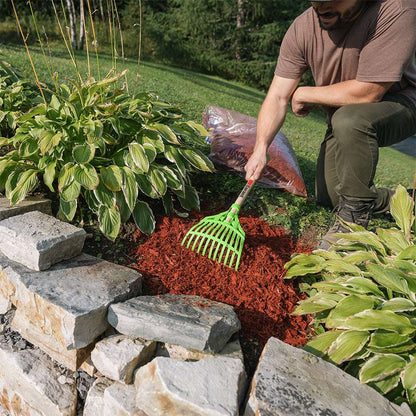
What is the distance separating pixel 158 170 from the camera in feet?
Result: 8.21

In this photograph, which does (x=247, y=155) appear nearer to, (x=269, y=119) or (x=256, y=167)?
(x=269, y=119)

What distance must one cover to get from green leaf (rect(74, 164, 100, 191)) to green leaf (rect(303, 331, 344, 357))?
135 centimetres

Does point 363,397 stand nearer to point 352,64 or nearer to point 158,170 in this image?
point 158,170

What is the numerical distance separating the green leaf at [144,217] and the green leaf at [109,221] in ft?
0.46

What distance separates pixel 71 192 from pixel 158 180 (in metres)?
0.49

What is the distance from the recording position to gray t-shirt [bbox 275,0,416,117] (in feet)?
7.47

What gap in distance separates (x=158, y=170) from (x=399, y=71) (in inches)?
56.7

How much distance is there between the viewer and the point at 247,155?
3.33m

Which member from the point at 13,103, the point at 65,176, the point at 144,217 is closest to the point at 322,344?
the point at 144,217

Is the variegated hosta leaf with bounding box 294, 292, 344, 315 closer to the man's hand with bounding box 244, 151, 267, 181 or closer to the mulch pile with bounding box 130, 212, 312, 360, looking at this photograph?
the mulch pile with bounding box 130, 212, 312, 360

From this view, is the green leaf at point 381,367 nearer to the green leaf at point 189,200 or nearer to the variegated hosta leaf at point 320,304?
the variegated hosta leaf at point 320,304

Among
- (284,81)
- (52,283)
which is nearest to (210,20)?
(284,81)

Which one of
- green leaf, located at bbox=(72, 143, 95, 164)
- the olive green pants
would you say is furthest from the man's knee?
green leaf, located at bbox=(72, 143, 95, 164)

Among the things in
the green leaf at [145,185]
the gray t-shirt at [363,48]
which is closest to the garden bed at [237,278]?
the green leaf at [145,185]
